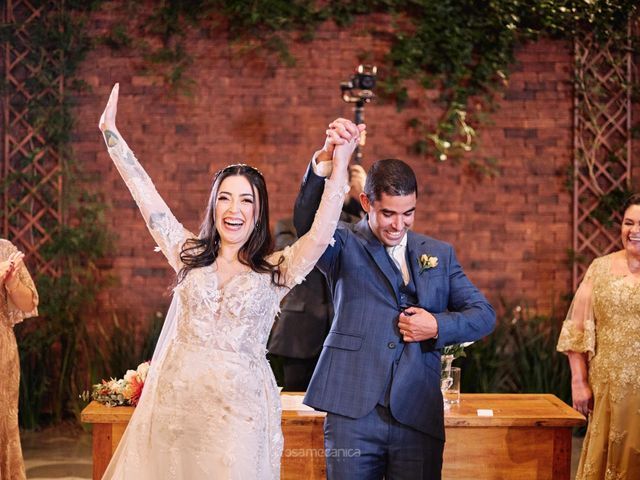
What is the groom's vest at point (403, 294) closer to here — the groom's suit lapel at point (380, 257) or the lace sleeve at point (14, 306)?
the groom's suit lapel at point (380, 257)

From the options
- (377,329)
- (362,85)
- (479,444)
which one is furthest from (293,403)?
(362,85)

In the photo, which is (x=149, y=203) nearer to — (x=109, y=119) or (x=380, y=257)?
(x=109, y=119)

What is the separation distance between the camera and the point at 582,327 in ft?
13.6

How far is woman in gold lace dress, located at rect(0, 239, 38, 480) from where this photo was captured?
161 inches

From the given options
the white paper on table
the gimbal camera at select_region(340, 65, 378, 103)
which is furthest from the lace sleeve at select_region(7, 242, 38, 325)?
the gimbal camera at select_region(340, 65, 378, 103)

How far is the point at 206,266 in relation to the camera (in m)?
2.88

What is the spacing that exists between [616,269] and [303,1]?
Result: 158 inches

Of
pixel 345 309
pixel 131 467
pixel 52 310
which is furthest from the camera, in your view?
pixel 52 310

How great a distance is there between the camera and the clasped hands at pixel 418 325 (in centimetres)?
289

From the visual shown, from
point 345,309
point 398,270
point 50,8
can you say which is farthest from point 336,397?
point 50,8

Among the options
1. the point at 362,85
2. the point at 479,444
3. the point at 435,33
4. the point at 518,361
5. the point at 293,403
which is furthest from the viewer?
the point at 435,33

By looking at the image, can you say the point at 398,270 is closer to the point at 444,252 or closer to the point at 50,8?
the point at 444,252

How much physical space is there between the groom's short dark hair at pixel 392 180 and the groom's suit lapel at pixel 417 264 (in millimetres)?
254

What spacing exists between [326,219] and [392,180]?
0.29m
